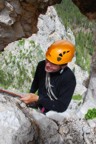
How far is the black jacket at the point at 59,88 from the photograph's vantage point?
A: 8.52 m

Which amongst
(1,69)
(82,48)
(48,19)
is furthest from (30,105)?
(82,48)

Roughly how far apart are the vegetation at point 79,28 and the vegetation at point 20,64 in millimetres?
15541

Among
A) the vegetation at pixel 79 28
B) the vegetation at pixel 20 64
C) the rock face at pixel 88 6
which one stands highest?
the rock face at pixel 88 6

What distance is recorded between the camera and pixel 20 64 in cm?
5944

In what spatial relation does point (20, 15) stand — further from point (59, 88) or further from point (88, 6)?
point (59, 88)

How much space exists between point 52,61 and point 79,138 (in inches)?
88.9

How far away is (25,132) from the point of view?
7.88 meters

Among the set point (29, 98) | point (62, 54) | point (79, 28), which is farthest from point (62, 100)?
point (79, 28)

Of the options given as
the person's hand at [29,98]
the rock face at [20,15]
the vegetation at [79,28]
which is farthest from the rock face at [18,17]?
the vegetation at [79,28]

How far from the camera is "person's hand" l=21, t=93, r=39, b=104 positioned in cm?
847

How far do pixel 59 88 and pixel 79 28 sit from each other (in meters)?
111

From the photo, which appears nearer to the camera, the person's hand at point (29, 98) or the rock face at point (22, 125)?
the rock face at point (22, 125)

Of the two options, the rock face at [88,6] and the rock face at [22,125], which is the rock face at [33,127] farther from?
the rock face at [88,6]

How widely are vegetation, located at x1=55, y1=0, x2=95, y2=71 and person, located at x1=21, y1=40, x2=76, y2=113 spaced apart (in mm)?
65393
